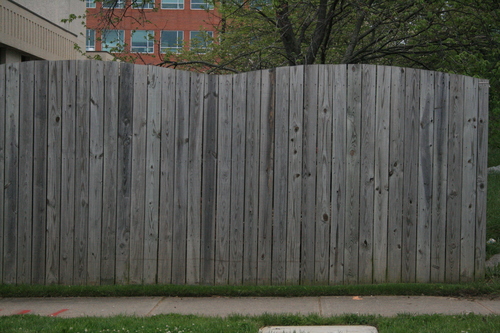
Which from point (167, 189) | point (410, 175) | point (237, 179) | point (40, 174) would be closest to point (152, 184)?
point (167, 189)

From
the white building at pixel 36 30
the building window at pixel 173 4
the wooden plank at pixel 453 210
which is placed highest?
the building window at pixel 173 4

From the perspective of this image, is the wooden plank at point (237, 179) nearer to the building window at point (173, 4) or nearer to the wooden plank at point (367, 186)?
the wooden plank at point (367, 186)

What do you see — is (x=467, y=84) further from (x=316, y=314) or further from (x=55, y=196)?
(x=55, y=196)

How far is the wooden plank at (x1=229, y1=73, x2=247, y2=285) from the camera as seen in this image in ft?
20.7

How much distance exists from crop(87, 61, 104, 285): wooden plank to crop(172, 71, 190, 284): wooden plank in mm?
805

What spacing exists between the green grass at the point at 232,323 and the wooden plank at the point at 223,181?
3.85ft

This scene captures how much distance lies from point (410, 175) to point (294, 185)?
1245 mm

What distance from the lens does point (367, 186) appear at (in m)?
6.27

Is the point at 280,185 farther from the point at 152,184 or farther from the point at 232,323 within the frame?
the point at 232,323

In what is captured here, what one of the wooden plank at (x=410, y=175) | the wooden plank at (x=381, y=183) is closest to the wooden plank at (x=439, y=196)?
the wooden plank at (x=410, y=175)

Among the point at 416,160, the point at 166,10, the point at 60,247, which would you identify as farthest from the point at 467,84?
the point at 166,10

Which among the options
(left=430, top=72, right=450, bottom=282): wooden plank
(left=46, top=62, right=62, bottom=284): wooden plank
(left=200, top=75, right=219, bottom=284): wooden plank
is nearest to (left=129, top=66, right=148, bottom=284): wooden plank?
(left=200, top=75, right=219, bottom=284): wooden plank

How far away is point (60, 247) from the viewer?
249 inches

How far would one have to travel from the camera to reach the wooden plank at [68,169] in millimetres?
6309
